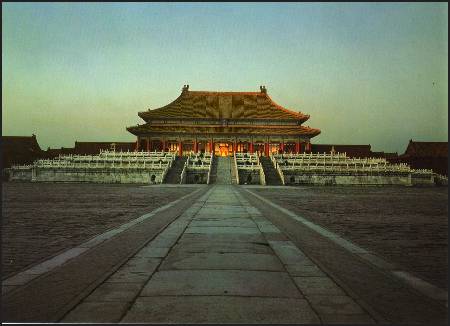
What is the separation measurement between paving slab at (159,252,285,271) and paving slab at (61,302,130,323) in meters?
1.24

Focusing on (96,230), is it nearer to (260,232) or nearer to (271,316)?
(260,232)

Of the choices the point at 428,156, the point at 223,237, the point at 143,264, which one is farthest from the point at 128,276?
the point at 428,156

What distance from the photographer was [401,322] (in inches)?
116

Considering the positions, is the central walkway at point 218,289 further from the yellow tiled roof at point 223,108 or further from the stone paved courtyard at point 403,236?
the yellow tiled roof at point 223,108

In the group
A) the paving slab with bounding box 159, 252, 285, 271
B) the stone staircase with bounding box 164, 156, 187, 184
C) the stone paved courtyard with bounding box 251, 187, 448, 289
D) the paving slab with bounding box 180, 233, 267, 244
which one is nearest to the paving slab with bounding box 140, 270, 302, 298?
the paving slab with bounding box 159, 252, 285, 271

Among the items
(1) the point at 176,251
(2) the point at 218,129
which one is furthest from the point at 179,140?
(1) the point at 176,251

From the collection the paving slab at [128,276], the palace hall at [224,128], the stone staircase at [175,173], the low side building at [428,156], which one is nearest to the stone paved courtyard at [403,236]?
the paving slab at [128,276]

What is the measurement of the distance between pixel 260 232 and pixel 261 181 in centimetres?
2695

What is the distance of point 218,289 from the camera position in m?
3.62

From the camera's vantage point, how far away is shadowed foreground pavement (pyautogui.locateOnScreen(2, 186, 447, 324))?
3.03 m

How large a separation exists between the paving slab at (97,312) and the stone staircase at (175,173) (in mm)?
31124

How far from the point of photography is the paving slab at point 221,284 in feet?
11.6

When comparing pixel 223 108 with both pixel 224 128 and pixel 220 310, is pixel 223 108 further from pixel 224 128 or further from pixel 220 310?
pixel 220 310

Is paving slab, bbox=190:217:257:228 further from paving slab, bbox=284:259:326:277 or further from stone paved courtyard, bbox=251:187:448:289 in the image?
paving slab, bbox=284:259:326:277
